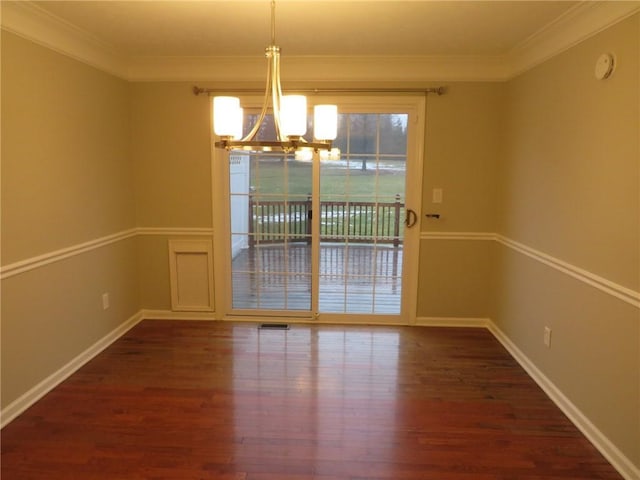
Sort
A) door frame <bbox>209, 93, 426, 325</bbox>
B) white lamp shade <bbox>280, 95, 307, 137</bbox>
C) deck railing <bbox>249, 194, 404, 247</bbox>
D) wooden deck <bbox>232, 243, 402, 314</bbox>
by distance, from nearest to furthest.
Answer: white lamp shade <bbox>280, 95, 307, 137</bbox> → door frame <bbox>209, 93, 426, 325</bbox> → deck railing <bbox>249, 194, 404, 247</bbox> → wooden deck <bbox>232, 243, 402, 314</bbox>

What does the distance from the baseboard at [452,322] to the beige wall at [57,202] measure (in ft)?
9.04

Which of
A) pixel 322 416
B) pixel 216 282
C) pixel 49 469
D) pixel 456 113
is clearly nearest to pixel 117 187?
pixel 216 282

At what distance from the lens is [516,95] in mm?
3508

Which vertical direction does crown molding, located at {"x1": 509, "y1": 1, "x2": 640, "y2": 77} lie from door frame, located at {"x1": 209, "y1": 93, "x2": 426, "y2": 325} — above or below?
above

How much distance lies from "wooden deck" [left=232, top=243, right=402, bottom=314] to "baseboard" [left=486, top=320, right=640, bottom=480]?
3.93 feet

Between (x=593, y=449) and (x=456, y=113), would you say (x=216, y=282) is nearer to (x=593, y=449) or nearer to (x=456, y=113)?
(x=456, y=113)

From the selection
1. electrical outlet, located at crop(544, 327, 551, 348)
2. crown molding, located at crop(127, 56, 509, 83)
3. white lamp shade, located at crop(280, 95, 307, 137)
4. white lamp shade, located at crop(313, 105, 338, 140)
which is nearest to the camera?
white lamp shade, located at crop(280, 95, 307, 137)

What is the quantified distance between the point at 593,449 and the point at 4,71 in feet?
12.5

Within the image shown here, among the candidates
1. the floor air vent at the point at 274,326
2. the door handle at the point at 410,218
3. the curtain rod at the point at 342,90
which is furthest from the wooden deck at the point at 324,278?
the curtain rod at the point at 342,90

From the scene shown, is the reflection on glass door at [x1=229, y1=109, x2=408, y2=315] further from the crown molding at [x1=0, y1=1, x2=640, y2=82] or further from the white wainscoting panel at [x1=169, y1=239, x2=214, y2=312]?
the crown molding at [x1=0, y1=1, x2=640, y2=82]

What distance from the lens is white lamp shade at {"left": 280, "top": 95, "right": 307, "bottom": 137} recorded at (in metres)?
1.81

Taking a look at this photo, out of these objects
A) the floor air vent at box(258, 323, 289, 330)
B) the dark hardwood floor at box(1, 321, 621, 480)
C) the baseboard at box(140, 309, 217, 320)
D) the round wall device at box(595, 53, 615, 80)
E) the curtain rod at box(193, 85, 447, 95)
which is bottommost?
the dark hardwood floor at box(1, 321, 621, 480)

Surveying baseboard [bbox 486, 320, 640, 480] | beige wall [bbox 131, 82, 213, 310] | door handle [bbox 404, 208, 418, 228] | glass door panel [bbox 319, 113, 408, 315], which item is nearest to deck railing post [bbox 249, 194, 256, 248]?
beige wall [bbox 131, 82, 213, 310]

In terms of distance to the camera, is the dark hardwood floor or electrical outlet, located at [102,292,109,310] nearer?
the dark hardwood floor
